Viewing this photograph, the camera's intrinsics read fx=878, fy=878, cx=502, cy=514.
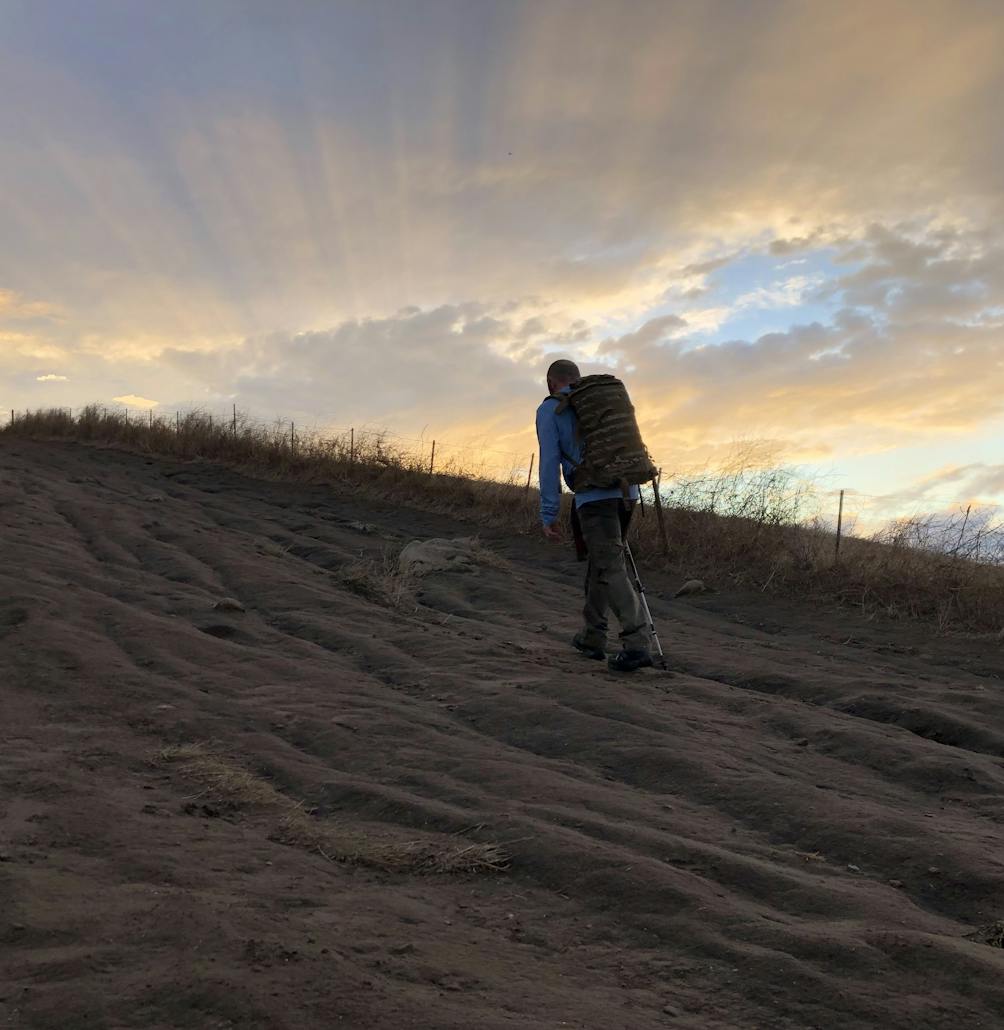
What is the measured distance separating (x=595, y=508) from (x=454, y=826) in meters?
3.06

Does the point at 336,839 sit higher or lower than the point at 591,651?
lower

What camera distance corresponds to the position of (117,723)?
13.5 feet

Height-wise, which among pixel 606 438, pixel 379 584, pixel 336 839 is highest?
pixel 606 438

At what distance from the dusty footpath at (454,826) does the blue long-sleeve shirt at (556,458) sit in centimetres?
112

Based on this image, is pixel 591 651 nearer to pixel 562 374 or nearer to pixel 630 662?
pixel 630 662

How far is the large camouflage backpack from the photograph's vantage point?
19.2ft

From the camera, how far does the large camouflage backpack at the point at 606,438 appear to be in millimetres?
5840

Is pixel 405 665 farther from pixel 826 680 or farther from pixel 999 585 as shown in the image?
pixel 999 585

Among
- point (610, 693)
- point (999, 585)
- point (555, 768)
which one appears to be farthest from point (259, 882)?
point (999, 585)

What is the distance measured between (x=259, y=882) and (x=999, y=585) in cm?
958

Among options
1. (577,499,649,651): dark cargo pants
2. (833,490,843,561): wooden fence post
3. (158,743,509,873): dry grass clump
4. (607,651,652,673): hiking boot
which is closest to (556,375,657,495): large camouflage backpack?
(577,499,649,651): dark cargo pants

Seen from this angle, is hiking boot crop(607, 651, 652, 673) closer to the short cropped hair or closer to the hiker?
the hiker

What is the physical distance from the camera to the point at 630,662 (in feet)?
19.2

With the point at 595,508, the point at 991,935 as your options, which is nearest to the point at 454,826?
the point at 991,935
